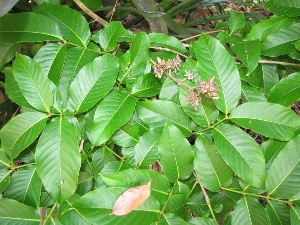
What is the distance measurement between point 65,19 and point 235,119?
54 cm

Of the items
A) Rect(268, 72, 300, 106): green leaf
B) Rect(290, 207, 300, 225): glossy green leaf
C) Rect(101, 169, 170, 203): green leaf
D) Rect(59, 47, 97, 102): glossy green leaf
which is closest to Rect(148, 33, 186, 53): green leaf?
Rect(59, 47, 97, 102): glossy green leaf

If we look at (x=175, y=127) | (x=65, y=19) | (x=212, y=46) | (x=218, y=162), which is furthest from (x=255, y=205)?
(x=65, y=19)

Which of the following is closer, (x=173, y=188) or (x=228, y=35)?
(x=173, y=188)

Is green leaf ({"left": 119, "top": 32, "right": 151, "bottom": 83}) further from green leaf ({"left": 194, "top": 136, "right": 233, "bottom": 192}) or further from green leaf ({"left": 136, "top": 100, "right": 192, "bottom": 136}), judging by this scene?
green leaf ({"left": 194, "top": 136, "right": 233, "bottom": 192})

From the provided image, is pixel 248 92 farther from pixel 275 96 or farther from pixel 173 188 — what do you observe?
pixel 173 188

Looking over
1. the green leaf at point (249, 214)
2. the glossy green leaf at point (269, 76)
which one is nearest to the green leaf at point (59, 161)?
the green leaf at point (249, 214)

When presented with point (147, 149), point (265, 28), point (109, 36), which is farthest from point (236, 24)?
point (147, 149)

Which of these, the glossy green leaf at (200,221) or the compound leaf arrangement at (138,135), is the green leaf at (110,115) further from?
the glossy green leaf at (200,221)

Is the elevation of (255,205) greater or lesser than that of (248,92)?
lesser

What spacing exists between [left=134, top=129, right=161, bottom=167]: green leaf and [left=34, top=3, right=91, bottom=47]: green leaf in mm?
309

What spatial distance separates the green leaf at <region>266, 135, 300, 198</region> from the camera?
0.76 m

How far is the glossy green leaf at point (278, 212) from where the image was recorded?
781 mm

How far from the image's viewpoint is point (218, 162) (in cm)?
78

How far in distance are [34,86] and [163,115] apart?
32 centimetres
